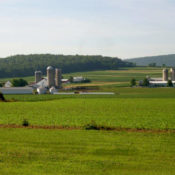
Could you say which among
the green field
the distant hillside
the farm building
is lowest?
the farm building

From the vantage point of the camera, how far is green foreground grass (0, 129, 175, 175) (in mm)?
13602

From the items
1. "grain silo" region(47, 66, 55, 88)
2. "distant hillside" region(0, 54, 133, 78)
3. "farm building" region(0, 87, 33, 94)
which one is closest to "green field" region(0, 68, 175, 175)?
"farm building" region(0, 87, 33, 94)

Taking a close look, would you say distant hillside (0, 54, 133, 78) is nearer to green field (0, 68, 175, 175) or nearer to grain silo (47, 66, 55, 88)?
grain silo (47, 66, 55, 88)

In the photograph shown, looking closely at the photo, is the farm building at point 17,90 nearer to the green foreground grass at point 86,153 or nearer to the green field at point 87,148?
the green field at point 87,148

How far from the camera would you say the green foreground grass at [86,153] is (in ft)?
44.6

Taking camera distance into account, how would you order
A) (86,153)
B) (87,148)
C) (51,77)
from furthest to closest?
(51,77) → (87,148) → (86,153)

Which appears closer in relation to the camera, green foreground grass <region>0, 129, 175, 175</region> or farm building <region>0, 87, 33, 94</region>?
green foreground grass <region>0, 129, 175, 175</region>

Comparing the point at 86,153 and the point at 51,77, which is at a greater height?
the point at 51,77

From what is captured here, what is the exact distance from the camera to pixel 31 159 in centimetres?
1499

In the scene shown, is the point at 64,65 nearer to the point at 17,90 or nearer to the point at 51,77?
the point at 51,77

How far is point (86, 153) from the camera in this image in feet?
52.8

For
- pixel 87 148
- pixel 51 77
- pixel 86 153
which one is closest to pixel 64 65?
pixel 51 77

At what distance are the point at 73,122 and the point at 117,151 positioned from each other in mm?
9548

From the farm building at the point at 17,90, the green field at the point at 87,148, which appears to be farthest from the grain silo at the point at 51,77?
the green field at the point at 87,148
